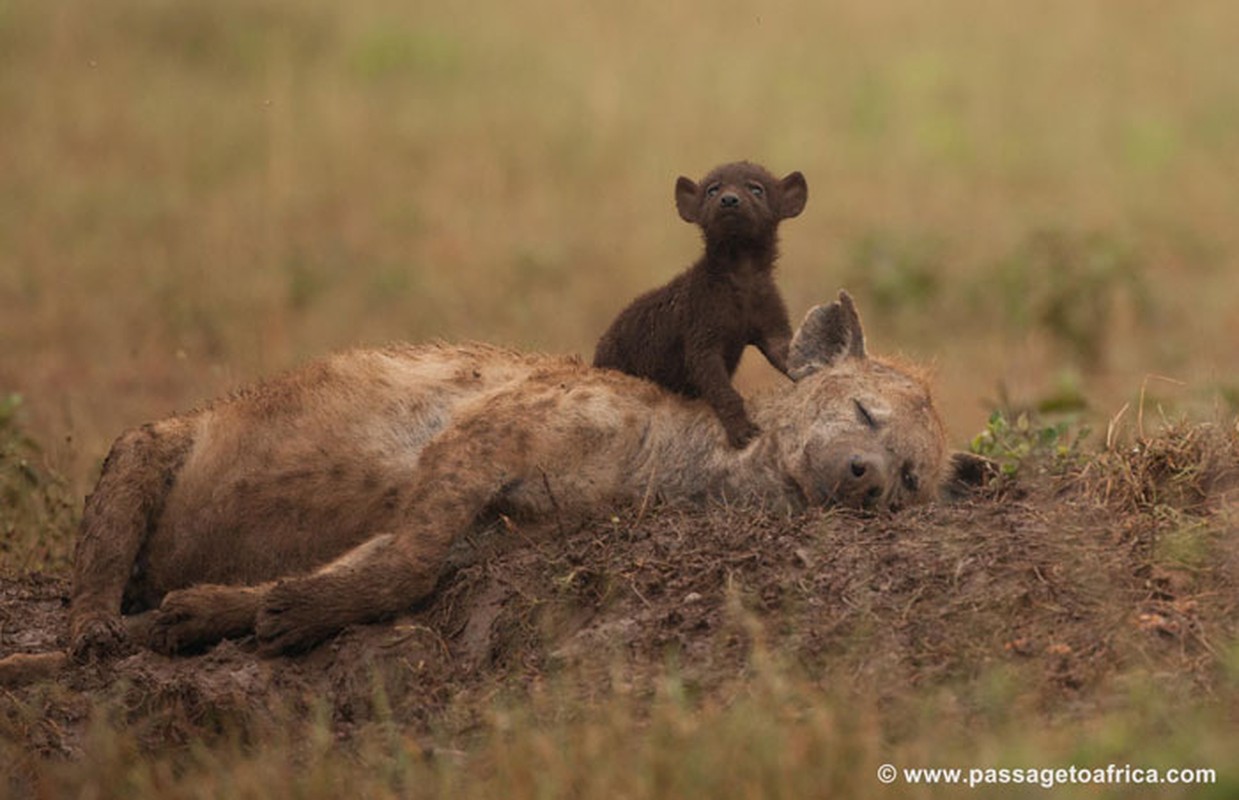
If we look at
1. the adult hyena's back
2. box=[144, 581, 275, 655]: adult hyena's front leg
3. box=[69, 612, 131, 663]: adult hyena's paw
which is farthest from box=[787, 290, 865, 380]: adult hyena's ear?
box=[69, 612, 131, 663]: adult hyena's paw

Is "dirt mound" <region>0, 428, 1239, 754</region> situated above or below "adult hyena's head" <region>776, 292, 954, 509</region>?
below

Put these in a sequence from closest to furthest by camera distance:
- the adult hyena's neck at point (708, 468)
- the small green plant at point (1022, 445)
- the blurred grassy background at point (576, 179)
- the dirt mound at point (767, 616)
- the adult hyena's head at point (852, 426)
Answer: the dirt mound at point (767, 616), the adult hyena's head at point (852, 426), the adult hyena's neck at point (708, 468), the small green plant at point (1022, 445), the blurred grassy background at point (576, 179)

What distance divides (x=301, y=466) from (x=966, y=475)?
1979mm

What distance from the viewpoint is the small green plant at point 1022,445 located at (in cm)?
564

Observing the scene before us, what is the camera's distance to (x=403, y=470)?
5441mm

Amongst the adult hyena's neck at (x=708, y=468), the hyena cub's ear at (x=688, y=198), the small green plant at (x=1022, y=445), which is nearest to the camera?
the adult hyena's neck at (x=708, y=468)

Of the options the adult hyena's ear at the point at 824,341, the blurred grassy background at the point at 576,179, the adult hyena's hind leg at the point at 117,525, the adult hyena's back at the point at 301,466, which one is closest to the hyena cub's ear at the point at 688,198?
the adult hyena's ear at the point at 824,341

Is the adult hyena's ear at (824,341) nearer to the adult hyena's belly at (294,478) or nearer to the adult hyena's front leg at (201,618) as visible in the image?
the adult hyena's belly at (294,478)

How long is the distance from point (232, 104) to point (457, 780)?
10.6 m

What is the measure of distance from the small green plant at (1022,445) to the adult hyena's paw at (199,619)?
225cm

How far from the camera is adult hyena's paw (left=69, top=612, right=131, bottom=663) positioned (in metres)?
5.22

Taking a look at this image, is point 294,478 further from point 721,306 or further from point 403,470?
point 721,306

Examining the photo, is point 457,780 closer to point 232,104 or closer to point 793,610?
point 793,610

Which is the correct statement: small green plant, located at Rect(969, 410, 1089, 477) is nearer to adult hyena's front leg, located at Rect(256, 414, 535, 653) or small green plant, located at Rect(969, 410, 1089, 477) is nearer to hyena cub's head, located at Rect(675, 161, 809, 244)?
hyena cub's head, located at Rect(675, 161, 809, 244)
